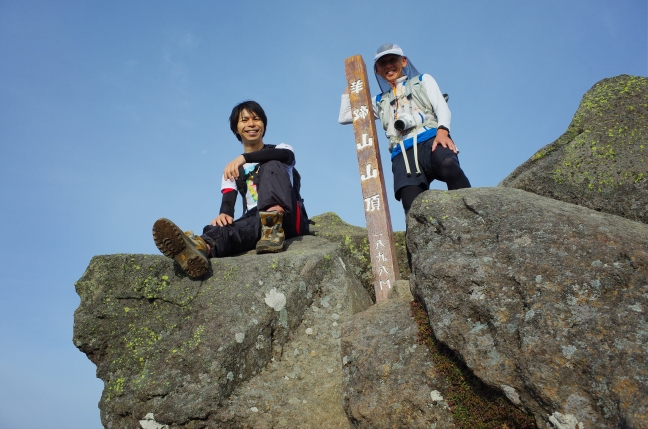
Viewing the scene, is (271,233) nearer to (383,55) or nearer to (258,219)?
(258,219)

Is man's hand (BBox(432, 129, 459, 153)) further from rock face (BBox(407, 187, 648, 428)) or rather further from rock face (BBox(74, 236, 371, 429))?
rock face (BBox(74, 236, 371, 429))

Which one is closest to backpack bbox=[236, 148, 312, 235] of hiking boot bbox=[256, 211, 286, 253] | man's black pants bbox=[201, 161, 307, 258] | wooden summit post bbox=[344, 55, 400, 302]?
man's black pants bbox=[201, 161, 307, 258]

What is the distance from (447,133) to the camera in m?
6.03

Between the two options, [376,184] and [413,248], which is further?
[376,184]

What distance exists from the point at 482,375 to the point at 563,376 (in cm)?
54

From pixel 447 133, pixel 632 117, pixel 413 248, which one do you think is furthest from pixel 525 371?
pixel 632 117

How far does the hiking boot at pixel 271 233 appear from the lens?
6.08 meters

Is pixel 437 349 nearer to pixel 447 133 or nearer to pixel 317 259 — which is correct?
pixel 317 259

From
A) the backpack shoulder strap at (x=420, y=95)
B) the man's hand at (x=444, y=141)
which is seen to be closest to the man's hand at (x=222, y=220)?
the man's hand at (x=444, y=141)

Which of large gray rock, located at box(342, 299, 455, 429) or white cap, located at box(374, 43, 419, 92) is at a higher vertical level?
white cap, located at box(374, 43, 419, 92)

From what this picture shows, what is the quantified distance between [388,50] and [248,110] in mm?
2043

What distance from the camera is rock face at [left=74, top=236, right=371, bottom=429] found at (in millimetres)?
4621

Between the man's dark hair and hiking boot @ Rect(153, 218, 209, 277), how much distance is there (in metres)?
2.24

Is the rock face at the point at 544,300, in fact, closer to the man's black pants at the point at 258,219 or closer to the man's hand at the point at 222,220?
the man's black pants at the point at 258,219
